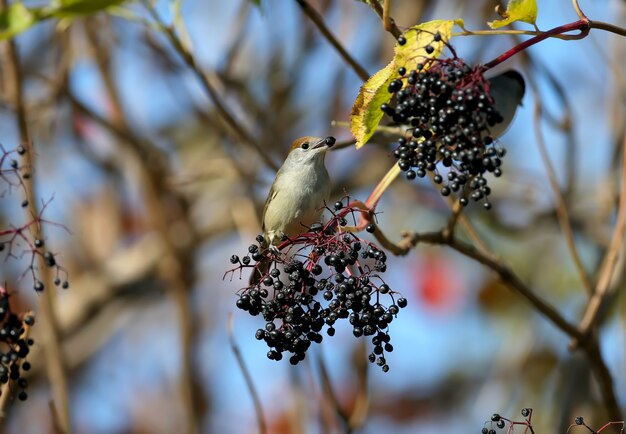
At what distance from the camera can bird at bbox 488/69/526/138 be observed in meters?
4.03

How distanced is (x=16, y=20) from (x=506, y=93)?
2.68m

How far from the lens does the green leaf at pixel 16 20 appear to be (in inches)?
84.0

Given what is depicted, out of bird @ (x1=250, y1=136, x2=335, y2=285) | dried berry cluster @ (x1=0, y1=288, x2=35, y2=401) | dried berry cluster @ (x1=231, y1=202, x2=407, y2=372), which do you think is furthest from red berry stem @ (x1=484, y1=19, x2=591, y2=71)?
bird @ (x1=250, y1=136, x2=335, y2=285)

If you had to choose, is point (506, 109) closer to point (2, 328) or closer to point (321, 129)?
point (321, 129)

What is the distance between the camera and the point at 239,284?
260 inches

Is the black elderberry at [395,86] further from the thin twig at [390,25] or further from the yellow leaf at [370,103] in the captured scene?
the thin twig at [390,25]

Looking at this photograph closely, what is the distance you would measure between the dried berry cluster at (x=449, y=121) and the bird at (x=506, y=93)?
175 centimetres

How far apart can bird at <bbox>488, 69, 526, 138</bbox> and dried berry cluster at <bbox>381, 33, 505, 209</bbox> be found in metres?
1.75

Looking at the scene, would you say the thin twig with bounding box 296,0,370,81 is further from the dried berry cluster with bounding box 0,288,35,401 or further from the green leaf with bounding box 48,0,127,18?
the dried berry cluster with bounding box 0,288,35,401

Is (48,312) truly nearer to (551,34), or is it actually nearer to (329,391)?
(329,391)

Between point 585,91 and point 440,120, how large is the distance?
5.19 meters

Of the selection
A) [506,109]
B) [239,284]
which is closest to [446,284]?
[239,284]

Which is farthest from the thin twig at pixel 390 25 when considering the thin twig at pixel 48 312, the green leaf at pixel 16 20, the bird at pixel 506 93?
the thin twig at pixel 48 312

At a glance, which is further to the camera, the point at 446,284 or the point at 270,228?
the point at 446,284
